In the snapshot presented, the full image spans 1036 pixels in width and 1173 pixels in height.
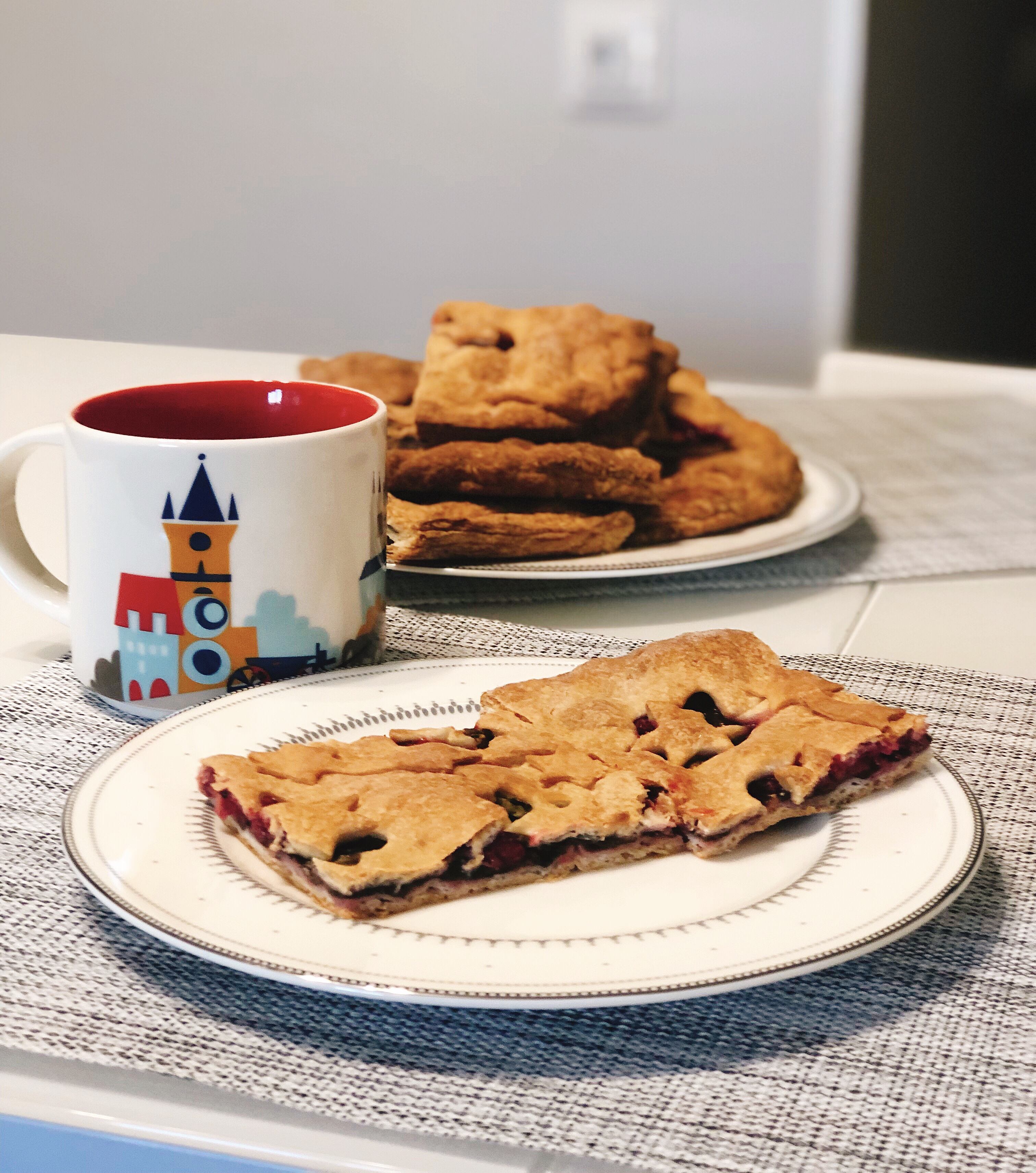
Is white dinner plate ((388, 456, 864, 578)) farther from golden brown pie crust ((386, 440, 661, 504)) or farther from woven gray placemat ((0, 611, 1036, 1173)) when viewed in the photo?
woven gray placemat ((0, 611, 1036, 1173))

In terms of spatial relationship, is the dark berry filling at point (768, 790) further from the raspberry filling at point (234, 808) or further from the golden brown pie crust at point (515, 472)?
the golden brown pie crust at point (515, 472)

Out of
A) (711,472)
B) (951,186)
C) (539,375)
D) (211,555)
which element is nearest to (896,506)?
(711,472)

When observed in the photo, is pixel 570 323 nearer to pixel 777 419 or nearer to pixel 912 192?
pixel 777 419

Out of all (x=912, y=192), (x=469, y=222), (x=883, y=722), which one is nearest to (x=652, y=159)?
(x=469, y=222)

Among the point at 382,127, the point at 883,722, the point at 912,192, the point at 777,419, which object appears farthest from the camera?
the point at 912,192

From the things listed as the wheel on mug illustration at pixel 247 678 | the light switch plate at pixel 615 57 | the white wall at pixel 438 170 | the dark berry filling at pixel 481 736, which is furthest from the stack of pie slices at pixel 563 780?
the light switch plate at pixel 615 57

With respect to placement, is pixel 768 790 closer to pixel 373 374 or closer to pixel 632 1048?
pixel 632 1048
